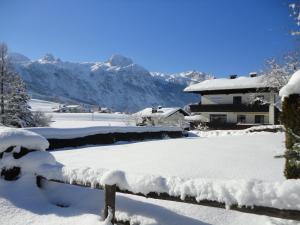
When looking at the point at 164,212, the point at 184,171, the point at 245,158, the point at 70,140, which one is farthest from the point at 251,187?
the point at 70,140

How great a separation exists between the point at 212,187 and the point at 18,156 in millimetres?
4467

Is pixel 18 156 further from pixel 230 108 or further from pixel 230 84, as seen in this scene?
pixel 230 84

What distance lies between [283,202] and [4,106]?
28.5 m

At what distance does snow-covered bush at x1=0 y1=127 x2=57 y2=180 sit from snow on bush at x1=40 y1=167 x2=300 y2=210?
1364 millimetres

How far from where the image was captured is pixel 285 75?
93.0ft

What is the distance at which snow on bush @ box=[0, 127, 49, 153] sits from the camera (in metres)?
6.53

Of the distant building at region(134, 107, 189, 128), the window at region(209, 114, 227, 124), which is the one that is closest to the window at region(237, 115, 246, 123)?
the window at region(209, 114, 227, 124)

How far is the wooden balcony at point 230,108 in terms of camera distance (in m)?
38.2

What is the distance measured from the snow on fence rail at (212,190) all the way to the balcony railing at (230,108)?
1411 inches

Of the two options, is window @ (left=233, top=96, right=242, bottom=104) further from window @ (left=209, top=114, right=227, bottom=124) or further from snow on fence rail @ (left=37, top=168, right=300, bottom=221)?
snow on fence rail @ (left=37, top=168, right=300, bottom=221)

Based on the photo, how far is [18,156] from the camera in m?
6.71

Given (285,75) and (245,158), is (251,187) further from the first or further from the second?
(285,75)

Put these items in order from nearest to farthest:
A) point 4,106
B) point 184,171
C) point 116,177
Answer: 1. point 116,177
2. point 184,171
3. point 4,106

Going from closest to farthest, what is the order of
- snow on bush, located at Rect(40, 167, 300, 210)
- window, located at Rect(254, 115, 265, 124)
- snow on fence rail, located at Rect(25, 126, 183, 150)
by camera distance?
snow on bush, located at Rect(40, 167, 300, 210) < snow on fence rail, located at Rect(25, 126, 183, 150) < window, located at Rect(254, 115, 265, 124)
